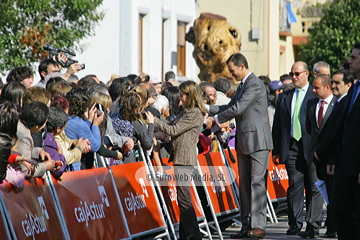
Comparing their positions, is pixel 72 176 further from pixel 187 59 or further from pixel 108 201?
pixel 187 59

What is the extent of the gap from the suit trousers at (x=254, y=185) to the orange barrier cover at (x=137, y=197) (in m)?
1.47

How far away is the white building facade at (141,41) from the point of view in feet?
80.7

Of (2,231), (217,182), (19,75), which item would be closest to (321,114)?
(217,182)

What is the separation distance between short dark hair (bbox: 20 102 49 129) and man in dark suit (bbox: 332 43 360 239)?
286 cm

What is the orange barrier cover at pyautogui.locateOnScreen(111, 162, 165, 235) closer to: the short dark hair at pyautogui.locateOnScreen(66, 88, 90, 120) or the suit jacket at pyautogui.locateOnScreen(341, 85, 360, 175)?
the short dark hair at pyautogui.locateOnScreen(66, 88, 90, 120)

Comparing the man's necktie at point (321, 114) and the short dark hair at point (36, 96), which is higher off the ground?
the short dark hair at point (36, 96)

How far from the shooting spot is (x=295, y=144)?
10.9m

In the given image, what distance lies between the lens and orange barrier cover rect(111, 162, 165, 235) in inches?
349

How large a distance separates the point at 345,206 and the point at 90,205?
2.65m

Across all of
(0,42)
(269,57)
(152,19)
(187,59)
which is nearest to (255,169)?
(0,42)

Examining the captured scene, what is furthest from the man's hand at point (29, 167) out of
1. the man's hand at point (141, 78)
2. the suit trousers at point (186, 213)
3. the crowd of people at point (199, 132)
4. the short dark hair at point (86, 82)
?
the man's hand at point (141, 78)

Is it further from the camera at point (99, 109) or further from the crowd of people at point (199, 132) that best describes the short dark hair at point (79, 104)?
the camera at point (99, 109)

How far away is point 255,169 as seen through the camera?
10.2 meters

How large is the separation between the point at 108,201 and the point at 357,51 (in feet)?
10.5
